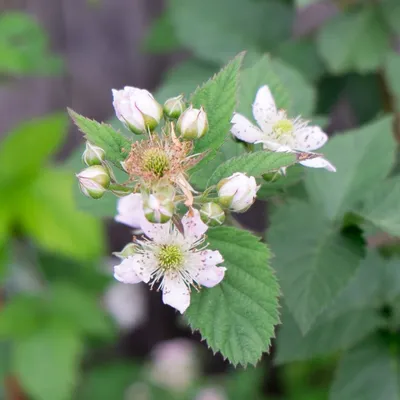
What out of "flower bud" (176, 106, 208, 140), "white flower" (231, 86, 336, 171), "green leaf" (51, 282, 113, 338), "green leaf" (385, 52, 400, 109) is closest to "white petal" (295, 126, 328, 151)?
"white flower" (231, 86, 336, 171)

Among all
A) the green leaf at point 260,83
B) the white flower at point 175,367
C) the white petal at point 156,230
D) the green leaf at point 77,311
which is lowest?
the white flower at point 175,367

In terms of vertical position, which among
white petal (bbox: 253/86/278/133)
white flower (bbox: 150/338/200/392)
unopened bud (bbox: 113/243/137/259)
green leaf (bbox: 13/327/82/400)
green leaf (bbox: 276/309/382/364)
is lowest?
white flower (bbox: 150/338/200/392)

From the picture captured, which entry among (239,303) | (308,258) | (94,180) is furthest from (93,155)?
(308,258)

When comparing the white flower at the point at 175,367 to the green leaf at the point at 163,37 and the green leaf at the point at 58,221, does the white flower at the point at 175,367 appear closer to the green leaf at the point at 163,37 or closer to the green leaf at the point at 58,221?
the green leaf at the point at 58,221

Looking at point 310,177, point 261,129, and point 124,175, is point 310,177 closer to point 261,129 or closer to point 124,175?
point 261,129

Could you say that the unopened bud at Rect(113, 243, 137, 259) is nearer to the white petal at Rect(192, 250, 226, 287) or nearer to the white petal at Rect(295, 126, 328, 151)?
the white petal at Rect(192, 250, 226, 287)

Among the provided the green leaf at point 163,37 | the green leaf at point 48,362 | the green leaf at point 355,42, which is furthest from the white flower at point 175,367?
the green leaf at point 355,42
